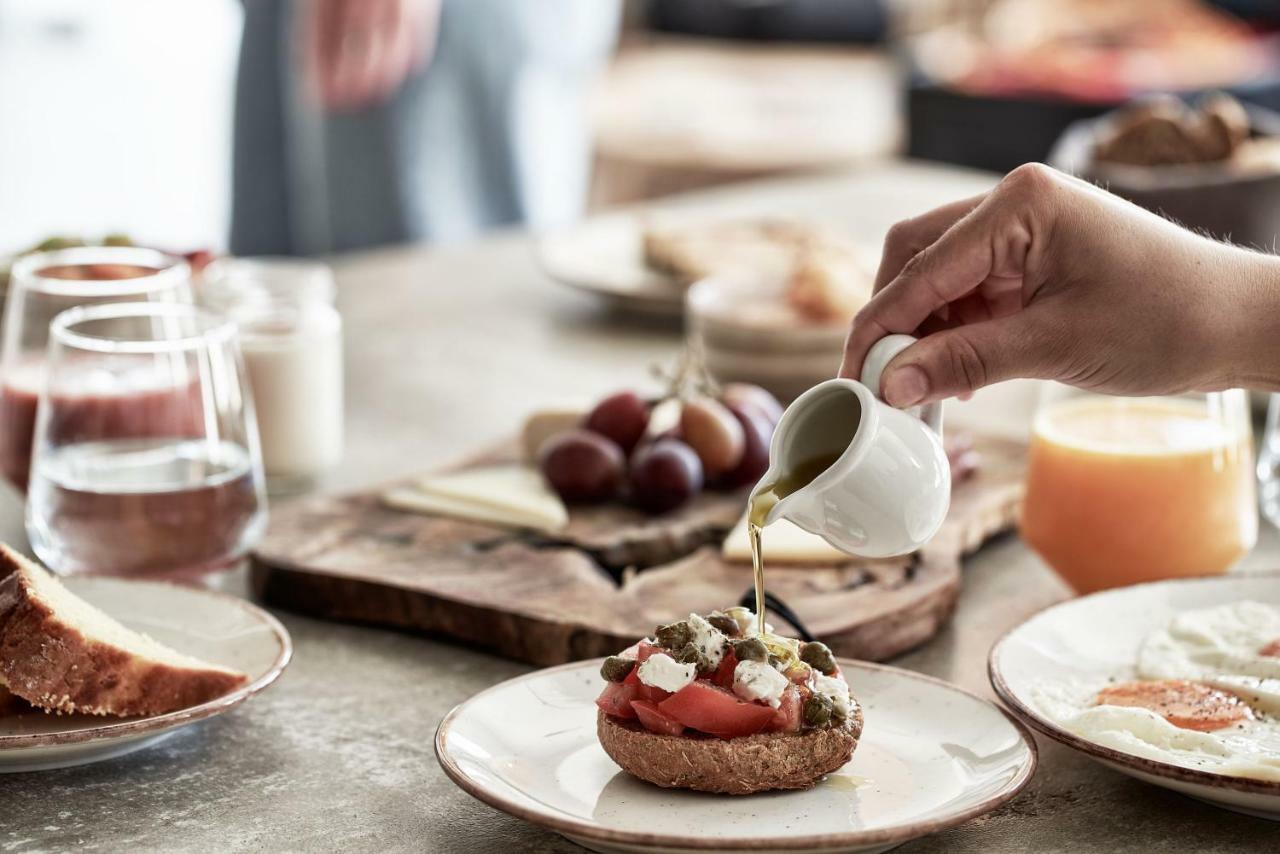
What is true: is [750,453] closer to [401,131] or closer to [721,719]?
[721,719]

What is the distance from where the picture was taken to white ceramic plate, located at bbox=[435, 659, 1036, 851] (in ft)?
3.34

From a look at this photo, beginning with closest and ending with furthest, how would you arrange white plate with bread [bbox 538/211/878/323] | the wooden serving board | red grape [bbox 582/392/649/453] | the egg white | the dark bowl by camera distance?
the egg white
the wooden serving board
red grape [bbox 582/392/649/453]
white plate with bread [bbox 538/211/878/323]
the dark bowl

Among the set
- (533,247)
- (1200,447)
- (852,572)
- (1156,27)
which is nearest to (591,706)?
(852,572)

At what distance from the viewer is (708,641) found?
1.13 metres

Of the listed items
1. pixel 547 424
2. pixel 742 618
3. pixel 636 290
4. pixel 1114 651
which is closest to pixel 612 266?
pixel 636 290

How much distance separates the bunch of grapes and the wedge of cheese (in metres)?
0.03

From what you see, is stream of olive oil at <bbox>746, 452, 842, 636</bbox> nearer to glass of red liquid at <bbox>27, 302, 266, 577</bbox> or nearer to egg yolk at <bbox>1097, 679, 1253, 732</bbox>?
egg yolk at <bbox>1097, 679, 1253, 732</bbox>

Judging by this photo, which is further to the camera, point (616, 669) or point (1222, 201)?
point (1222, 201)

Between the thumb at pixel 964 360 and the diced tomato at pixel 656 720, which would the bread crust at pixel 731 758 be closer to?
the diced tomato at pixel 656 720

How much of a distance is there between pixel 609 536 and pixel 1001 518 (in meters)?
0.43

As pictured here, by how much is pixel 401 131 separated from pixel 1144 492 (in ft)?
9.14

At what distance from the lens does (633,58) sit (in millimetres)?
7020

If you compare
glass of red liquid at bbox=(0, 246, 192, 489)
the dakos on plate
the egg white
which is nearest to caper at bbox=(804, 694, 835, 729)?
the dakos on plate

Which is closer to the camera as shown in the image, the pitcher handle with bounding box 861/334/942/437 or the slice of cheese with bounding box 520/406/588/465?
the pitcher handle with bounding box 861/334/942/437
